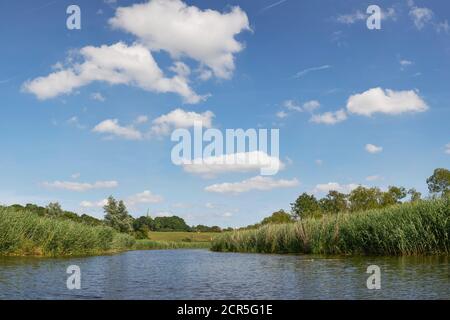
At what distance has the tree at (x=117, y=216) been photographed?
306ft

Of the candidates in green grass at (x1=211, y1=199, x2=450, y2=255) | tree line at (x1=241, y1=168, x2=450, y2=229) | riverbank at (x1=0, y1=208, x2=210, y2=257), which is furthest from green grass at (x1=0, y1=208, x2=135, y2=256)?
tree line at (x1=241, y1=168, x2=450, y2=229)

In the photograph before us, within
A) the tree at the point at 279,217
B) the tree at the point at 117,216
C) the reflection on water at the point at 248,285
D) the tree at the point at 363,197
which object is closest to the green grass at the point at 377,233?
the reflection on water at the point at 248,285

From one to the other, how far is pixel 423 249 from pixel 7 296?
1592cm

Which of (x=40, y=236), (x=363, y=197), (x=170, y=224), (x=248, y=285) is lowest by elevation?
(x=170, y=224)

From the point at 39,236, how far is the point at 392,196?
45.0 metres

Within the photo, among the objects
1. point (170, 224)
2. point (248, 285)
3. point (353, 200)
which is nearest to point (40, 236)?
point (248, 285)

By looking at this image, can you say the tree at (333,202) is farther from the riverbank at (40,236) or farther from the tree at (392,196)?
the riverbank at (40,236)

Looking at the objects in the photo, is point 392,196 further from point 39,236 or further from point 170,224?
point 170,224

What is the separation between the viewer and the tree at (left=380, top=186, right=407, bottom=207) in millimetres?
54531

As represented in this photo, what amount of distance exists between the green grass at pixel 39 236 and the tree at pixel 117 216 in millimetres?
63569

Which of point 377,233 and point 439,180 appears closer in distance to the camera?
point 377,233

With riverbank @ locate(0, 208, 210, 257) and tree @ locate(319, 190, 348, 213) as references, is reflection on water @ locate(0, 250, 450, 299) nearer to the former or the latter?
riverbank @ locate(0, 208, 210, 257)

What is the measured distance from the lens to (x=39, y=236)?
2444 cm
